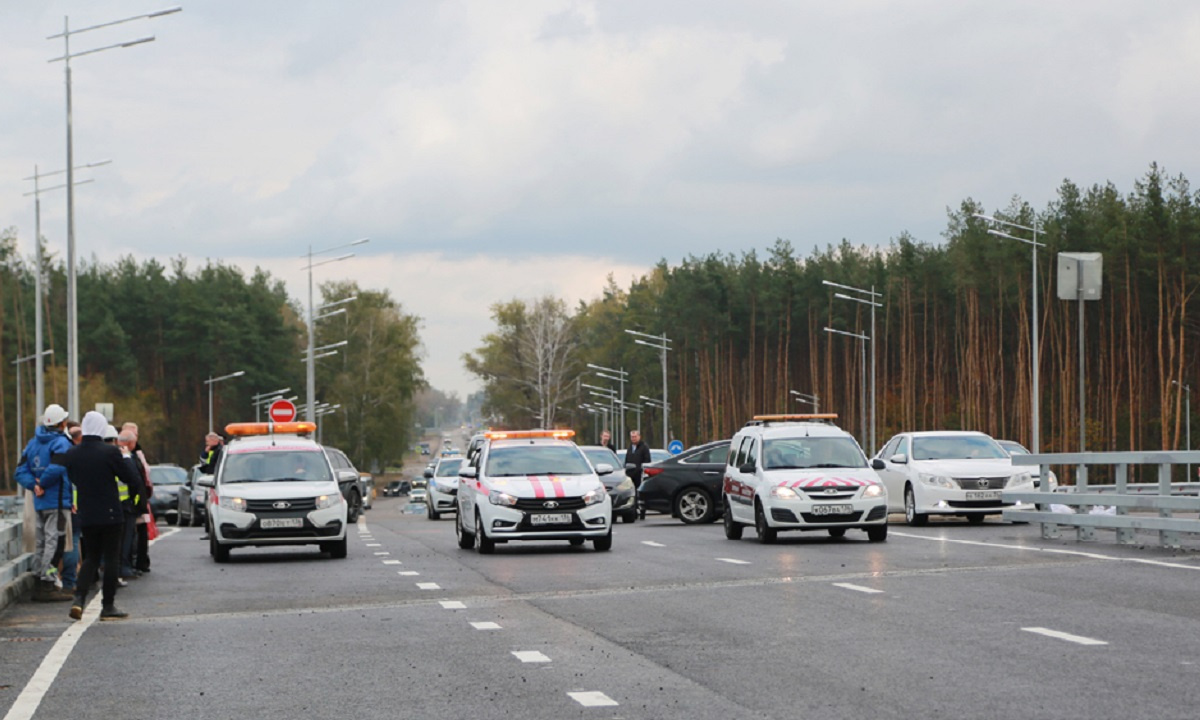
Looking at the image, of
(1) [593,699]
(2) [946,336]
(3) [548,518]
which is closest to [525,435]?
(3) [548,518]

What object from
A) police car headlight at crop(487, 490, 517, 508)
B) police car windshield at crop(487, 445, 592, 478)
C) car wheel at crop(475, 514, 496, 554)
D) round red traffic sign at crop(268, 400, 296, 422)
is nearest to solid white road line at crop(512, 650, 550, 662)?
police car headlight at crop(487, 490, 517, 508)

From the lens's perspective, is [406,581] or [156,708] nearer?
[156,708]

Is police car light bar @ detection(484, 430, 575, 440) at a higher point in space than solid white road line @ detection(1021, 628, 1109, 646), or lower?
higher

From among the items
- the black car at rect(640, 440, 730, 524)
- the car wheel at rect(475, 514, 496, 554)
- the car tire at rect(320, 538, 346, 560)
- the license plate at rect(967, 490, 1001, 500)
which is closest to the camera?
the car wheel at rect(475, 514, 496, 554)

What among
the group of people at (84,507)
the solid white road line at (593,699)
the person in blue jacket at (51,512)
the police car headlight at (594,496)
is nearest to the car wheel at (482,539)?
the police car headlight at (594,496)

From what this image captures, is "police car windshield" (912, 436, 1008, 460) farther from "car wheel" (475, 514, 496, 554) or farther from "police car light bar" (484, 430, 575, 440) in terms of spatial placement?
"car wheel" (475, 514, 496, 554)

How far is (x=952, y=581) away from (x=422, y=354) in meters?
137

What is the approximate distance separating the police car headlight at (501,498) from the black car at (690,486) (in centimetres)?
1141

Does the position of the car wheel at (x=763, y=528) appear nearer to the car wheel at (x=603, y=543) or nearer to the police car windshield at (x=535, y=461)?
the car wheel at (x=603, y=543)

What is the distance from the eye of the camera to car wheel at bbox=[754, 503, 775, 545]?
84.5 ft

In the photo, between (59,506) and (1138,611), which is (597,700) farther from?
(59,506)

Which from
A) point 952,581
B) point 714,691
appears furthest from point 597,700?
point 952,581

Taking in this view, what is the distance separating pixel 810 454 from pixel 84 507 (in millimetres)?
12872

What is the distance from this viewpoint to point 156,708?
991cm
